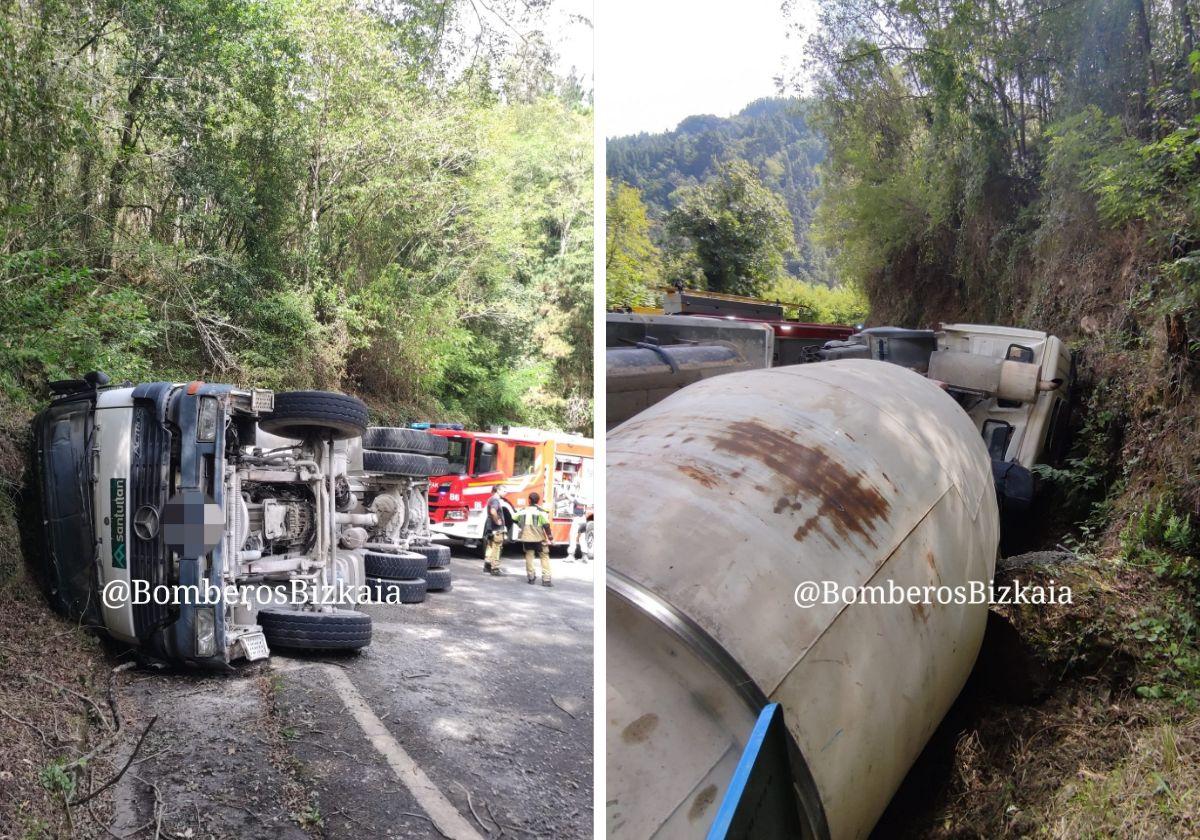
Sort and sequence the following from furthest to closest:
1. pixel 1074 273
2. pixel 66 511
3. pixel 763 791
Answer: pixel 1074 273 → pixel 66 511 → pixel 763 791

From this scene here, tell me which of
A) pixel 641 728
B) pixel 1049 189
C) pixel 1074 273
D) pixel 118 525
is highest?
pixel 1049 189

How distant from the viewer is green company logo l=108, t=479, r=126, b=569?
2.17m

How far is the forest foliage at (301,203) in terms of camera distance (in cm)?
205

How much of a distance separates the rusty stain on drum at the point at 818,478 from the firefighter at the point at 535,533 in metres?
1.04

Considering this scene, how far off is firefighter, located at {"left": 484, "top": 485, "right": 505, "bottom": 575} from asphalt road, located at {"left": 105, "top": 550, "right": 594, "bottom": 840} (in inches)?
5.7

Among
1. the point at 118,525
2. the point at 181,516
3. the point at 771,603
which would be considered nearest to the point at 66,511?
the point at 118,525

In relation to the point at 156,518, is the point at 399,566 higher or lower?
lower

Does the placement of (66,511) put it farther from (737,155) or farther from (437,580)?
(737,155)

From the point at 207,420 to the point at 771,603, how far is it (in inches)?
63.8

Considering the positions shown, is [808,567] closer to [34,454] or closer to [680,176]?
[680,176]

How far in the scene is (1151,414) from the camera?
101 inches

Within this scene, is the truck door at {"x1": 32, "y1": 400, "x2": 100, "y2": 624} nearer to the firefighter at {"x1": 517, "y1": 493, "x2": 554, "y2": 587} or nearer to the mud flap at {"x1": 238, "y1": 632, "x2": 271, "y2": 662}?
the mud flap at {"x1": 238, "y1": 632, "x2": 271, "y2": 662}

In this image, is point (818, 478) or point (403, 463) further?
point (403, 463)

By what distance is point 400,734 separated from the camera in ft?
7.29
